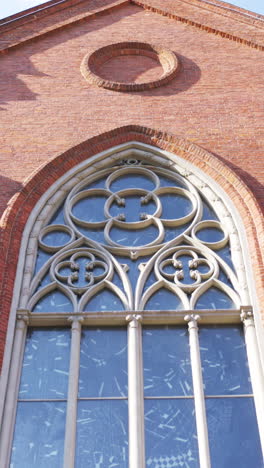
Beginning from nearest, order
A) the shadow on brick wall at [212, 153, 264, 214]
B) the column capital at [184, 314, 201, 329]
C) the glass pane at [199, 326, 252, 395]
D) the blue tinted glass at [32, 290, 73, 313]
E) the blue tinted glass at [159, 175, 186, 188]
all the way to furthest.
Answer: the glass pane at [199, 326, 252, 395], the column capital at [184, 314, 201, 329], the blue tinted glass at [32, 290, 73, 313], the shadow on brick wall at [212, 153, 264, 214], the blue tinted glass at [159, 175, 186, 188]

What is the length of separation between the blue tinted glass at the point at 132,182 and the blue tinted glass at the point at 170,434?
398 cm

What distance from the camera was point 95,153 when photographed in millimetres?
11422

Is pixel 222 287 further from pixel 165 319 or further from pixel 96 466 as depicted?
pixel 96 466

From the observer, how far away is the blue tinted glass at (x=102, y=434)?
7.66 m

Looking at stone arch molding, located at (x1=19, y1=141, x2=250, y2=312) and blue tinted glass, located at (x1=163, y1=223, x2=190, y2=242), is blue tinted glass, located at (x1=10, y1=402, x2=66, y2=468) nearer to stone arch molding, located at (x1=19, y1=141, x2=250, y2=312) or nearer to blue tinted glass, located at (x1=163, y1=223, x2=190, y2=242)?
stone arch molding, located at (x1=19, y1=141, x2=250, y2=312)

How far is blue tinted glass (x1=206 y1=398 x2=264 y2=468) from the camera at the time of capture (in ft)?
25.0

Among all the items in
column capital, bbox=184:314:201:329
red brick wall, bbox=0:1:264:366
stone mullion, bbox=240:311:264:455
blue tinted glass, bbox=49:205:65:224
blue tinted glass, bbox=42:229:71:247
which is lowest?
stone mullion, bbox=240:311:264:455

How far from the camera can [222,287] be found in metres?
9.44

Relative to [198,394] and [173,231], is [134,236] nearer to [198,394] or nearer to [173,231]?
[173,231]

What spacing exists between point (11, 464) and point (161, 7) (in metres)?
9.82

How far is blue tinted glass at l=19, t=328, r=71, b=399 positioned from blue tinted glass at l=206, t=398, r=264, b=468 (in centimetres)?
171

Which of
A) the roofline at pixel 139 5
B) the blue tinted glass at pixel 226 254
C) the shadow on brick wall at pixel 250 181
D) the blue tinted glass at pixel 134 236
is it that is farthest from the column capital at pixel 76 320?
the roofline at pixel 139 5

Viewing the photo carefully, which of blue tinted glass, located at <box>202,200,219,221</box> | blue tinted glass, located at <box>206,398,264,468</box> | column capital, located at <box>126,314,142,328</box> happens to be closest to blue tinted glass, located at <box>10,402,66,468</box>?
column capital, located at <box>126,314,142,328</box>

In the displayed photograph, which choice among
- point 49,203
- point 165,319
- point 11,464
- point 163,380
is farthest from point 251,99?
point 11,464
